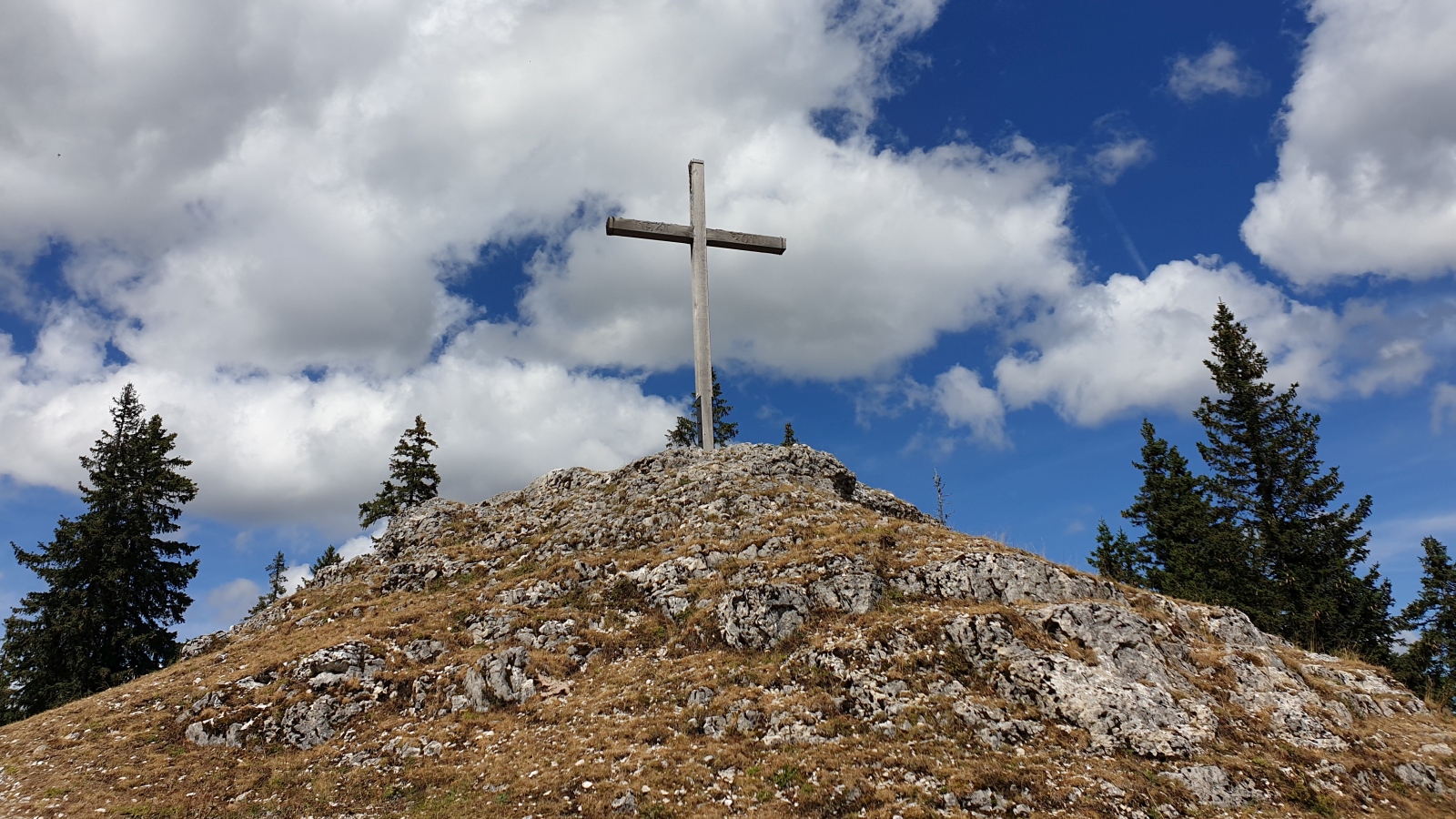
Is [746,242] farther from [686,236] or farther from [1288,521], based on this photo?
[1288,521]

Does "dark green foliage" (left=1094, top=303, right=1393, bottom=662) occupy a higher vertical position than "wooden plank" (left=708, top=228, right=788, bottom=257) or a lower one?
lower

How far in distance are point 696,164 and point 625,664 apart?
79.1 feet

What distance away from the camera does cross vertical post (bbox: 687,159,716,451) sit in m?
31.8

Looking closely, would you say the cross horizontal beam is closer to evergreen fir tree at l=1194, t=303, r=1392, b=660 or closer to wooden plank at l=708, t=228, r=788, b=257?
wooden plank at l=708, t=228, r=788, b=257

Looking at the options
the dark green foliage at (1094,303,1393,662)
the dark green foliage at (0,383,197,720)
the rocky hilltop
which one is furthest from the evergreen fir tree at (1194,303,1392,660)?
the dark green foliage at (0,383,197,720)

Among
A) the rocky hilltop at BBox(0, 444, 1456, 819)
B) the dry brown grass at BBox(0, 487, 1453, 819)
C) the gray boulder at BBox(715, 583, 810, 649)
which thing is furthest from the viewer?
the gray boulder at BBox(715, 583, 810, 649)

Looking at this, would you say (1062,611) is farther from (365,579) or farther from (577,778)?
(365,579)

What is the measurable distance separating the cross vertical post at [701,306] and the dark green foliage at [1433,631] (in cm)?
3675

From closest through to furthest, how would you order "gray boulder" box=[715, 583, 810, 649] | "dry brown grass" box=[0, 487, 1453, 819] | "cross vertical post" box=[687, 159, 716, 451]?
"dry brown grass" box=[0, 487, 1453, 819]
"gray boulder" box=[715, 583, 810, 649]
"cross vertical post" box=[687, 159, 716, 451]

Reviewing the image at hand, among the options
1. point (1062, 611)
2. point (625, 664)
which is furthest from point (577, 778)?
point (1062, 611)

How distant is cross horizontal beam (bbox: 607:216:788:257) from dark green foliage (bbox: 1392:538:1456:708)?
38.1 metres

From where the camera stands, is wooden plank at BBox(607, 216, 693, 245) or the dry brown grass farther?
wooden plank at BBox(607, 216, 693, 245)

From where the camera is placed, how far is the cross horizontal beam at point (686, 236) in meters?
32.5

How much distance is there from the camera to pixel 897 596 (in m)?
21.5
